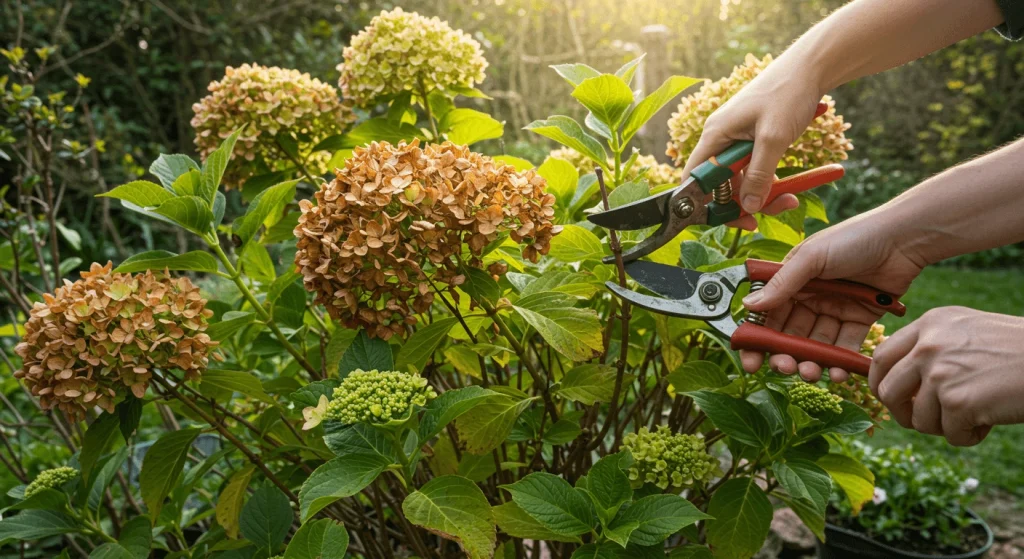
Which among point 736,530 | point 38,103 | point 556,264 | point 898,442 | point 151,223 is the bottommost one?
point 898,442

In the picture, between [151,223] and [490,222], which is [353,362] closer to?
[490,222]

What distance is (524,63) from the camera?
8586 mm

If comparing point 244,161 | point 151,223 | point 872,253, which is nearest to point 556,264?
point 872,253

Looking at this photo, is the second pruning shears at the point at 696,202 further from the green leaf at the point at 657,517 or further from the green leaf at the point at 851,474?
the green leaf at the point at 851,474

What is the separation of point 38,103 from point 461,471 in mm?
1588

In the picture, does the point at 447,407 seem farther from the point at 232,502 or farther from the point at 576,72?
the point at 576,72

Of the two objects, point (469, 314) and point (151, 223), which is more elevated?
Result: point (469, 314)

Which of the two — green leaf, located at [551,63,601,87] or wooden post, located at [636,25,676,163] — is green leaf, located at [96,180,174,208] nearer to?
green leaf, located at [551,63,601,87]

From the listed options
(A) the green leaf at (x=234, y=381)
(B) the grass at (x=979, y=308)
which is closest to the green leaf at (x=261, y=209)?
(A) the green leaf at (x=234, y=381)

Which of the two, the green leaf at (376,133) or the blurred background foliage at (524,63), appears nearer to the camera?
the green leaf at (376,133)

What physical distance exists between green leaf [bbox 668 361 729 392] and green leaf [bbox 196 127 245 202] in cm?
89

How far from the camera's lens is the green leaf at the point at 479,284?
3.86 feet

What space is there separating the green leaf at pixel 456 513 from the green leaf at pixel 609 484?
0.18 m

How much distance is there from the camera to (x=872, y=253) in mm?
1324
